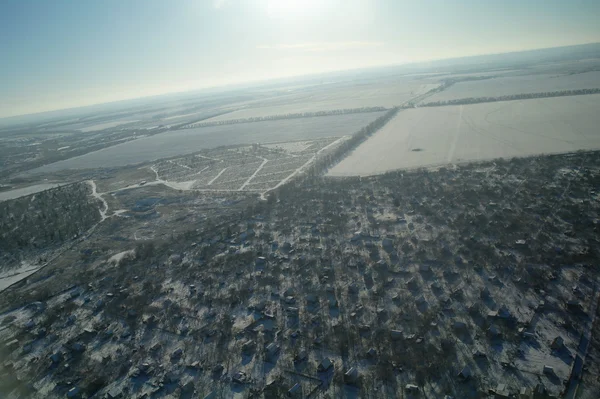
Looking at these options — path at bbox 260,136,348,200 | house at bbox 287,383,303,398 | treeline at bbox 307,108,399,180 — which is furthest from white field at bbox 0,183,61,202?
house at bbox 287,383,303,398

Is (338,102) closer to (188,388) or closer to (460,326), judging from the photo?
(460,326)

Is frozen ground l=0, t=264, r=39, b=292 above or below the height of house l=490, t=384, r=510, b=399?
above

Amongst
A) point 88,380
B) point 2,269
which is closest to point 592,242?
point 88,380

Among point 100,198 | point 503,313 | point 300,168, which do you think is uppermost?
point 300,168

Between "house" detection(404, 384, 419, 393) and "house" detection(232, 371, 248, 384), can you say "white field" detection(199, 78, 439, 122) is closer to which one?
"house" detection(404, 384, 419, 393)

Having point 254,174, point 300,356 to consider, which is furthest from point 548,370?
point 254,174

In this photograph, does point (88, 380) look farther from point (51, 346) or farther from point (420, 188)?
point (420, 188)

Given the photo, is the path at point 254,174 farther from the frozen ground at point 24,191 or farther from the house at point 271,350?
the frozen ground at point 24,191
